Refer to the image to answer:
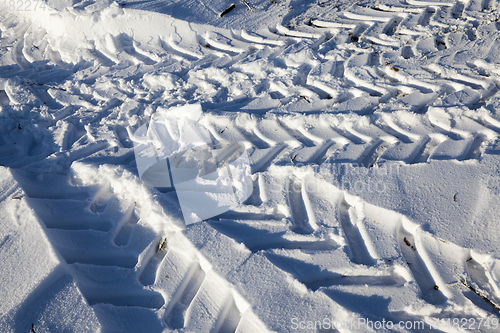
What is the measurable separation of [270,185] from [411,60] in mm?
1637

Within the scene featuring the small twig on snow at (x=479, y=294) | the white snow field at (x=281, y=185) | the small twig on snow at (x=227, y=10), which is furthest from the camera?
the small twig on snow at (x=227, y=10)

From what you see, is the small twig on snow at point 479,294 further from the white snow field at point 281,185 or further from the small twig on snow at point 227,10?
the small twig on snow at point 227,10

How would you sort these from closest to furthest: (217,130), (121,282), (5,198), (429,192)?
(121,282) < (429,192) < (5,198) < (217,130)

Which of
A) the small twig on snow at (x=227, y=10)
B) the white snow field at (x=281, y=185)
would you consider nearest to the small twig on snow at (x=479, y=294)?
the white snow field at (x=281, y=185)

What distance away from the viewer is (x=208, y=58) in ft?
10.6

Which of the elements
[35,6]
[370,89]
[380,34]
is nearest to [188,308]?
[370,89]

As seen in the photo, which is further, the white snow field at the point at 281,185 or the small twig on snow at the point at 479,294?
the white snow field at the point at 281,185

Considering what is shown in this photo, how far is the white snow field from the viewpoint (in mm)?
1538

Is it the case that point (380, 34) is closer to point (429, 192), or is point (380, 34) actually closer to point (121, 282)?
point (429, 192)

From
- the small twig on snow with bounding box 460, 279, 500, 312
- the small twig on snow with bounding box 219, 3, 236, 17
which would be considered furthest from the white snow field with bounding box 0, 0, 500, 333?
the small twig on snow with bounding box 219, 3, 236, 17

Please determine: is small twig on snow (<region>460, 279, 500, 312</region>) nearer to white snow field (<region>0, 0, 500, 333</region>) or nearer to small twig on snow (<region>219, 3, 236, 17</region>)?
white snow field (<region>0, 0, 500, 333</region>)

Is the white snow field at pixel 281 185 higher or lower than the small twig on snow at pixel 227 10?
lower

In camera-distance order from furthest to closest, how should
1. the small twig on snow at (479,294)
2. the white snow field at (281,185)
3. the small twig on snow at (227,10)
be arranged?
the small twig on snow at (227,10) < the white snow field at (281,185) < the small twig on snow at (479,294)

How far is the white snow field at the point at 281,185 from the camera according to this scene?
1538 millimetres
